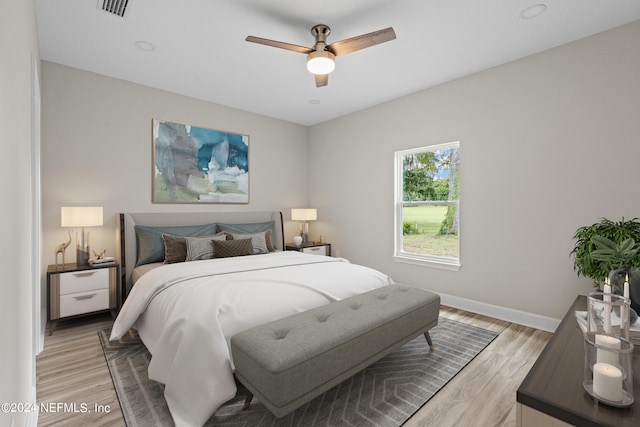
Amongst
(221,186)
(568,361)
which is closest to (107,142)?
(221,186)

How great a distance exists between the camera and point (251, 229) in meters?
4.31

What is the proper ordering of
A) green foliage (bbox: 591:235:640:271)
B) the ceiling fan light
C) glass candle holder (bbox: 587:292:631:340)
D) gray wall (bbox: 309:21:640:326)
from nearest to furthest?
glass candle holder (bbox: 587:292:631:340) < green foliage (bbox: 591:235:640:271) < the ceiling fan light < gray wall (bbox: 309:21:640:326)

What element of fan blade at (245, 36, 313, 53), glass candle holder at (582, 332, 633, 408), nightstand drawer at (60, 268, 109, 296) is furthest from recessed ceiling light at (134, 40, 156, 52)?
glass candle holder at (582, 332, 633, 408)

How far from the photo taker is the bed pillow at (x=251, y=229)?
13.4 feet

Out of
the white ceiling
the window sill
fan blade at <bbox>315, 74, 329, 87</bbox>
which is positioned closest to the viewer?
the white ceiling

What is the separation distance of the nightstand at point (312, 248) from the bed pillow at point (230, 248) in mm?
1175

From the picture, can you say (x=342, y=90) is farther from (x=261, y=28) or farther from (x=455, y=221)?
(x=455, y=221)

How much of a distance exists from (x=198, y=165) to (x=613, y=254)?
168 inches

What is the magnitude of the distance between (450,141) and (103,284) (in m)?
4.23

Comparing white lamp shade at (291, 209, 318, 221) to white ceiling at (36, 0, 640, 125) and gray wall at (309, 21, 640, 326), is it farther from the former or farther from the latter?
white ceiling at (36, 0, 640, 125)

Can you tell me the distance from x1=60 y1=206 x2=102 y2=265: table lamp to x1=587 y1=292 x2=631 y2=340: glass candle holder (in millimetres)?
3861

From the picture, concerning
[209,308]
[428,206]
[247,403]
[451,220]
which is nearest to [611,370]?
[247,403]

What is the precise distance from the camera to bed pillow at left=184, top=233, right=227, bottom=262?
10.9 feet

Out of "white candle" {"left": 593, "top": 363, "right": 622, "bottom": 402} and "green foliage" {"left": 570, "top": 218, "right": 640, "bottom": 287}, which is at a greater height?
"green foliage" {"left": 570, "top": 218, "right": 640, "bottom": 287}
